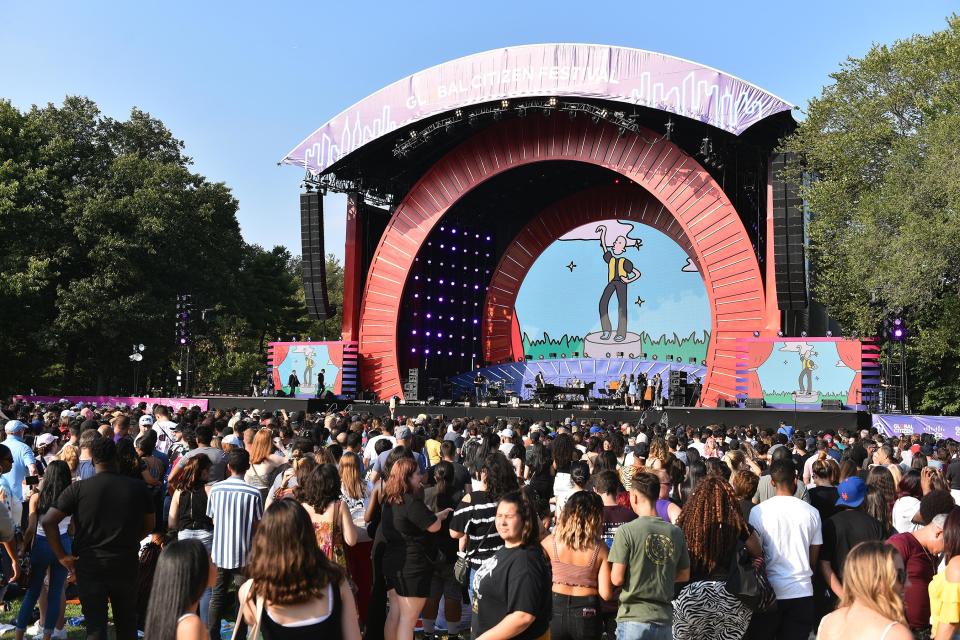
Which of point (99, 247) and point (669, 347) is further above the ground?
point (99, 247)

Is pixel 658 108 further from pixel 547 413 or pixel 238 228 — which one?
pixel 238 228

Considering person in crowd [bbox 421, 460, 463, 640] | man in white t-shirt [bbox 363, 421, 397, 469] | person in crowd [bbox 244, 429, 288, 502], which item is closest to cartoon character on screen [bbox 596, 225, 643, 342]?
man in white t-shirt [bbox 363, 421, 397, 469]

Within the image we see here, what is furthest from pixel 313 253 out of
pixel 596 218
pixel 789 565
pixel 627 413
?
pixel 789 565

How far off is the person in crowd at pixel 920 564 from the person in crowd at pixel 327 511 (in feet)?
10.1

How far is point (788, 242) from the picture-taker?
25.7 meters

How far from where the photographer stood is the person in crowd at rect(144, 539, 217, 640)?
315 centimetres

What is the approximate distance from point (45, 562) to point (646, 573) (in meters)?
4.35

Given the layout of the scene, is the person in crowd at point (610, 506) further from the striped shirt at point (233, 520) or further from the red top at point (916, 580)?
the striped shirt at point (233, 520)

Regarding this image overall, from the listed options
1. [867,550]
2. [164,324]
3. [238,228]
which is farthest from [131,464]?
[238,228]

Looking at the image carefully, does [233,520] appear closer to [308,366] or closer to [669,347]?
[308,366]

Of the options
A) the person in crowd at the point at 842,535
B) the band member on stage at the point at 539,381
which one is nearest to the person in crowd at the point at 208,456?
the person in crowd at the point at 842,535

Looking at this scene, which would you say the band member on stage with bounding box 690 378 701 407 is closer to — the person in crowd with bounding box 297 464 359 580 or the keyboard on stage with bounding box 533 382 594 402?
the keyboard on stage with bounding box 533 382 594 402

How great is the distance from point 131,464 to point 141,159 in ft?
126

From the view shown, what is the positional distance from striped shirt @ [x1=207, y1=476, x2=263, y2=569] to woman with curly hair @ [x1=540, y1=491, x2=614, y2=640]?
6.92 feet
